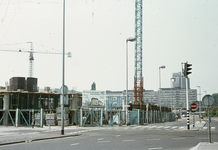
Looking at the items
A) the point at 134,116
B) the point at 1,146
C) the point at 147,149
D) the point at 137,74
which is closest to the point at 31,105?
the point at 134,116

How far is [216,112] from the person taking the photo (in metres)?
91.4

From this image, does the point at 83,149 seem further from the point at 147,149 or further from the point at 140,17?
the point at 140,17

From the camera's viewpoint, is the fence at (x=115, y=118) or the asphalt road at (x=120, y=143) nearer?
→ the asphalt road at (x=120, y=143)

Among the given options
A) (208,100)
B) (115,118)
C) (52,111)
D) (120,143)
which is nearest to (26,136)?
(120,143)

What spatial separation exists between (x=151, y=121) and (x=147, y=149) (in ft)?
113

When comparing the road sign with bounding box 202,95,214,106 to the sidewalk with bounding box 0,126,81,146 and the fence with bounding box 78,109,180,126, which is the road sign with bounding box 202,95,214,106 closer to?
the sidewalk with bounding box 0,126,81,146

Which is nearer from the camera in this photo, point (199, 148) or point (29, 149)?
point (199, 148)

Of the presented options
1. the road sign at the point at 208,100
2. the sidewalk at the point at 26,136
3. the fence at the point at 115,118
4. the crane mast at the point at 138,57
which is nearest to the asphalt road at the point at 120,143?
the sidewalk at the point at 26,136

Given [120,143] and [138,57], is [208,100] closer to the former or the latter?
[120,143]

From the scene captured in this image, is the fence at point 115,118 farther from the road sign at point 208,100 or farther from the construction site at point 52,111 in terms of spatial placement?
the road sign at point 208,100

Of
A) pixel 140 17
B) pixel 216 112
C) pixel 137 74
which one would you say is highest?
pixel 140 17

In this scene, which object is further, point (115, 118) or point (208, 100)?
point (115, 118)

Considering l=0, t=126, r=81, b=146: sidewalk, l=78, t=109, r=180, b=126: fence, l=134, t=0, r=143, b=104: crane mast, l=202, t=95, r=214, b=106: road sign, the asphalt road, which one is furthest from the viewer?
l=134, t=0, r=143, b=104: crane mast

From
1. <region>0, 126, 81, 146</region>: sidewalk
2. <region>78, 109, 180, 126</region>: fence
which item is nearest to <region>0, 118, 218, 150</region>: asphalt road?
<region>0, 126, 81, 146</region>: sidewalk
